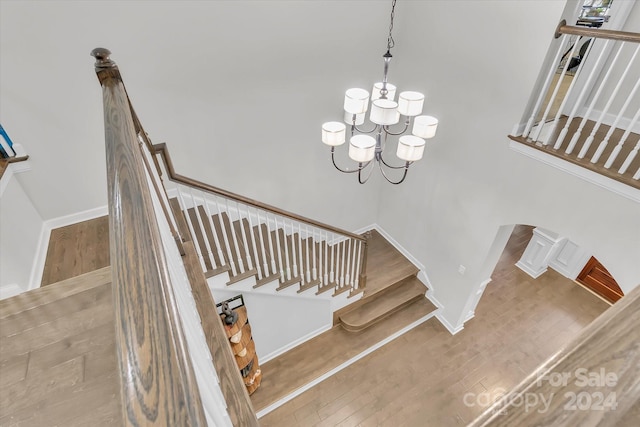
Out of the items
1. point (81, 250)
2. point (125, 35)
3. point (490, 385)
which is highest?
point (125, 35)

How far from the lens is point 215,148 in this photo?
340 cm

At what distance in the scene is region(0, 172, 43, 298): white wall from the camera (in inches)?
78.4

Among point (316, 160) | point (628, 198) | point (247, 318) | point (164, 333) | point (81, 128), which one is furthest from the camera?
point (316, 160)

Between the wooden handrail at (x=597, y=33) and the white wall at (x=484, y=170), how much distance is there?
8cm

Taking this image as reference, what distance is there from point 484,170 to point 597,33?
1.41 meters

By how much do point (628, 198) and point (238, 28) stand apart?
3462 mm

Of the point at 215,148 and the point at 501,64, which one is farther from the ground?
the point at 501,64

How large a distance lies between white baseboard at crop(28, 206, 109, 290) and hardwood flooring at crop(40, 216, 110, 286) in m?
0.03

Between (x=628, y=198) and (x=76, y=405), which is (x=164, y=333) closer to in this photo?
(x=76, y=405)

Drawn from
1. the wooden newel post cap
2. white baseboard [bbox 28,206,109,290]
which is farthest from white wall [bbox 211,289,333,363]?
the wooden newel post cap

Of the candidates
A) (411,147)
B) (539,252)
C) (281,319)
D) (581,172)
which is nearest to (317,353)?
(281,319)

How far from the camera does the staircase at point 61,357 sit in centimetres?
105

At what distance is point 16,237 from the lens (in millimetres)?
2260

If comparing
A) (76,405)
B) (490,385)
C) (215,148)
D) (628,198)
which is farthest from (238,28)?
(490,385)
